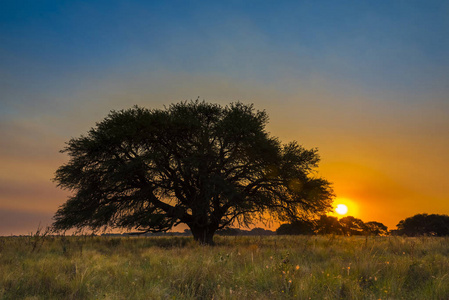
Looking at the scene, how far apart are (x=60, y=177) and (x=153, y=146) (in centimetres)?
568

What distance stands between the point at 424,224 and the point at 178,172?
2075 inches

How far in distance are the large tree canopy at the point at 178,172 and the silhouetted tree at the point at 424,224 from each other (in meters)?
43.7

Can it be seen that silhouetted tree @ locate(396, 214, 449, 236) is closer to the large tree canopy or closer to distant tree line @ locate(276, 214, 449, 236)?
distant tree line @ locate(276, 214, 449, 236)

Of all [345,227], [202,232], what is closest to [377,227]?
[345,227]

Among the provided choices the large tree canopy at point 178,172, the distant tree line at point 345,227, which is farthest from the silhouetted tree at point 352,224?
the large tree canopy at point 178,172

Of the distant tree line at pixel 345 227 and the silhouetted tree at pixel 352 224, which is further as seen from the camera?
→ the silhouetted tree at pixel 352 224

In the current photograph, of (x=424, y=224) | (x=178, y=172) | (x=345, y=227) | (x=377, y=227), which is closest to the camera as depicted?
(x=178, y=172)

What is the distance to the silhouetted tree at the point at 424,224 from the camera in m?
54.1

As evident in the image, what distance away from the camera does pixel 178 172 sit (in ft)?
68.1

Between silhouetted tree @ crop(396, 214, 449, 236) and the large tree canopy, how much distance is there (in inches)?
1720

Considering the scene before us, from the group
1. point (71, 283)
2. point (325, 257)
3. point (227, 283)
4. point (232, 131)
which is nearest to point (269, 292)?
point (227, 283)

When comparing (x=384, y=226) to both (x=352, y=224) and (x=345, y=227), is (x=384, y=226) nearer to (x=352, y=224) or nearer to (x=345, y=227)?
(x=352, y=224)

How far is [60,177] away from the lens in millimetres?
19406

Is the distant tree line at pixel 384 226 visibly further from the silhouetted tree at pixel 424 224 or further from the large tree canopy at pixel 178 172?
the large tree canopy at pixel 178 172
